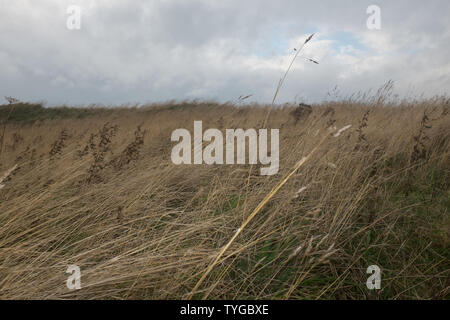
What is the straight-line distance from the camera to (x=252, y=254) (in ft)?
5.52

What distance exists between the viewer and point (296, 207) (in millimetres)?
1968

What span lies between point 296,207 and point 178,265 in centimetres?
92

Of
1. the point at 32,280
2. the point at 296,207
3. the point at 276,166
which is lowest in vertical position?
the point at 32,280

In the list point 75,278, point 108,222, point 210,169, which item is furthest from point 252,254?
point 210,169

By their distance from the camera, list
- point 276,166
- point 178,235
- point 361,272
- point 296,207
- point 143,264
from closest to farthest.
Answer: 1. point 143,264
2. point 361,272
3. point 178,235
4. point 296,207
5. point 276,166

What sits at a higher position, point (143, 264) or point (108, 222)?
point (108, 222)
